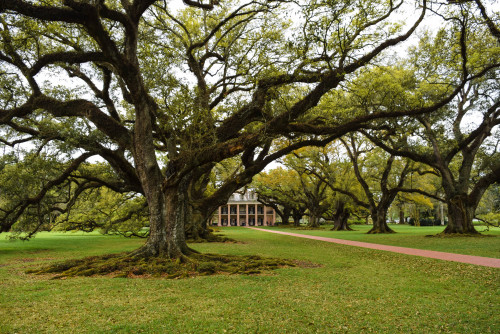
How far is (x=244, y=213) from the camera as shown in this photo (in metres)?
65.8

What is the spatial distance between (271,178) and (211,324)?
37.5 meters

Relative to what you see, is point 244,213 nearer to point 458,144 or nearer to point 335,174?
point 335,174

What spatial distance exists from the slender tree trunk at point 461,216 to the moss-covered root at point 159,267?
15183 millimetres

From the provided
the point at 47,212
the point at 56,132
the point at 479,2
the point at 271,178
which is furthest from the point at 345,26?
the point at 271,178

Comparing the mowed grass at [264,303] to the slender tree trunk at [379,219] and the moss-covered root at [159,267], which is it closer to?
the moss-covered root at [159,267]

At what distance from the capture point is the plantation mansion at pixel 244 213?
63.9 m

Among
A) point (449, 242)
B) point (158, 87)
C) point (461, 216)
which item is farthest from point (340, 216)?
point (158, 87)

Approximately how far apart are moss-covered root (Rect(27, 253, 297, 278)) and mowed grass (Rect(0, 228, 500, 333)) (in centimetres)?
56

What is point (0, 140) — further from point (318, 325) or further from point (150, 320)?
point (318, 325)

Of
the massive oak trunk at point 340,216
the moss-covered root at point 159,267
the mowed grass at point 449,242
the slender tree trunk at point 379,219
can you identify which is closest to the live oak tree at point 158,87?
the moss-covered root at point 159,267

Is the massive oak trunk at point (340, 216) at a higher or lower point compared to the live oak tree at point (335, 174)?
lower

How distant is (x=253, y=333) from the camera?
3719 mm

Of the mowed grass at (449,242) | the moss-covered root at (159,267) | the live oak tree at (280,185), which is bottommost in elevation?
the mowed grass at (449,242)

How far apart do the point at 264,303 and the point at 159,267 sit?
12.7 feet
